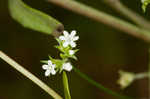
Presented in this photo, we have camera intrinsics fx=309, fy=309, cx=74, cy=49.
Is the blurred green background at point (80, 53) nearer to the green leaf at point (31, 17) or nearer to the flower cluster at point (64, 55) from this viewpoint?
the green leaf at point (31, 17)

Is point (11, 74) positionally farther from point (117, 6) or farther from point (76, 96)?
point (117, 6)

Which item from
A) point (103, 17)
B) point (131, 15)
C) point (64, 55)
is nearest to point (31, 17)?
point (64, 55)

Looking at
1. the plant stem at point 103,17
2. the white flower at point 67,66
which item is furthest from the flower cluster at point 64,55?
the plant stem at point 103,17

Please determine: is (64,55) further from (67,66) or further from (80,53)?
(80,53)

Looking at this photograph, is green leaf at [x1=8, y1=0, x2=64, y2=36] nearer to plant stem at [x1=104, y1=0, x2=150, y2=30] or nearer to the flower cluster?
the flower cluster

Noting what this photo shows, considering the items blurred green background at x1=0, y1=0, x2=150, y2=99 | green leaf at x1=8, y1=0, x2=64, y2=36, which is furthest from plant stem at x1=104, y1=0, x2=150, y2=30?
green leaf at x1=8, y1=0, x2=64, y2=36

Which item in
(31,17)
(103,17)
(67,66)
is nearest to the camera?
(67,66)
